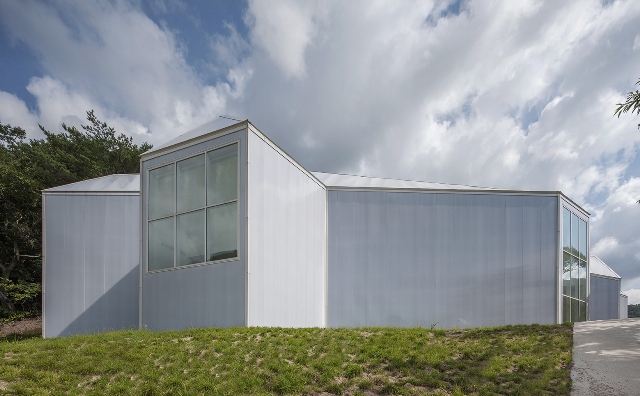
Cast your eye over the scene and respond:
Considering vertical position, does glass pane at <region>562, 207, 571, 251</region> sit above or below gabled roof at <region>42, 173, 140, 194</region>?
below

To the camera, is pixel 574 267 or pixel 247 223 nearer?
pixel 247 223

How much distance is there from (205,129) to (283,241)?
391 cm

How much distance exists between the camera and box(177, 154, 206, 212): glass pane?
41.9 feet

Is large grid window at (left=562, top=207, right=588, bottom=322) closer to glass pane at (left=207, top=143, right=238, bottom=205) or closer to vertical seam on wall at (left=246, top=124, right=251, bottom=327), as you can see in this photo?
vertical seam on wall at (left=246, top=124, right=251, bottom=327)

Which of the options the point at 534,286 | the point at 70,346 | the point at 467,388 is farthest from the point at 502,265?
the point at 70,346

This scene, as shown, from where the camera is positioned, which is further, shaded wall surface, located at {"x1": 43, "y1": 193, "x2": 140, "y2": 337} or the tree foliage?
the tree foliage

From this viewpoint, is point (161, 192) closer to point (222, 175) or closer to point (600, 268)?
point (222, 175)

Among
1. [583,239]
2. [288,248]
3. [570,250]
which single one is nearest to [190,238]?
[288,248]

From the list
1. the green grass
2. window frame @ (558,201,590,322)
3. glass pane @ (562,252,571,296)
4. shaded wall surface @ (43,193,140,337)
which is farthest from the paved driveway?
shaded wall surface @ (43,193,140,337)

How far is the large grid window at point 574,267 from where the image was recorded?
16516 millimetres

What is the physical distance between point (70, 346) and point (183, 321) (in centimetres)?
318

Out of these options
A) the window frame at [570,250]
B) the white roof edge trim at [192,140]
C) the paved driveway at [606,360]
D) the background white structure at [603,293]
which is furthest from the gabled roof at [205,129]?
the background white structure at [603,293]

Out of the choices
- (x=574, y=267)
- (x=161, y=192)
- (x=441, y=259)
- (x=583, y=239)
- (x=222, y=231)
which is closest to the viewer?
(x=222, y=231)

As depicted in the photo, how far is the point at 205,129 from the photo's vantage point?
13141 mm
